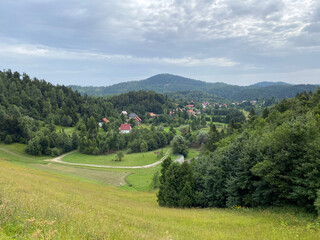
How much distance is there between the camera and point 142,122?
155 metres

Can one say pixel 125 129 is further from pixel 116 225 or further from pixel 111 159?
pixel 116 225

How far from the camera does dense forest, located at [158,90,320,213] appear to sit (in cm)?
1602

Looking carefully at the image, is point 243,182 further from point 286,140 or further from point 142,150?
point 142,150

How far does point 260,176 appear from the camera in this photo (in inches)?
754

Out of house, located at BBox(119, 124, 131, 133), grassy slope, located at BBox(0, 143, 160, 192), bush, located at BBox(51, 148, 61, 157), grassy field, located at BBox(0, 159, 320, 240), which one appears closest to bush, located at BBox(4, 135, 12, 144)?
grassy slope, located at BBox(0, 143, 160, 192)

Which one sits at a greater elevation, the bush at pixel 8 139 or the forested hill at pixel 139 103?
the forested hill at pixel 139 103

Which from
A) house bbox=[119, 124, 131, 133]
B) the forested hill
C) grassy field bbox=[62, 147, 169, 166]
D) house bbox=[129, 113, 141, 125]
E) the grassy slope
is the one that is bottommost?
grassy field bbox=[62, 147, 169, 166]

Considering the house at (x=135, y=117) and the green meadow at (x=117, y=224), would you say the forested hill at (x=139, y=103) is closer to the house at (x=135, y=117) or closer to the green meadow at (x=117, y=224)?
the house at (x=135, y=117)

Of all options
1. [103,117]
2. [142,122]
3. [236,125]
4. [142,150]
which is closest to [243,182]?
[236,125]

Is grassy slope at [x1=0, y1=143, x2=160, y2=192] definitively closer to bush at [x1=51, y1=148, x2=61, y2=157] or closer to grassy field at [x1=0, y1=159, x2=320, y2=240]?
bush at [x1=51, y1=148, x2=61, y2=157]

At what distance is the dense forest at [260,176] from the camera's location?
16.0m

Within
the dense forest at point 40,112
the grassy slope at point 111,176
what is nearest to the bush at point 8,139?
the dense forest at point 40,112

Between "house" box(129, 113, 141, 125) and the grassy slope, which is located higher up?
"house" box(129, 113, 141, 125)

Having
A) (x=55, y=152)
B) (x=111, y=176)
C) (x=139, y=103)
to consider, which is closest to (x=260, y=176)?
(x=111, y=176)
